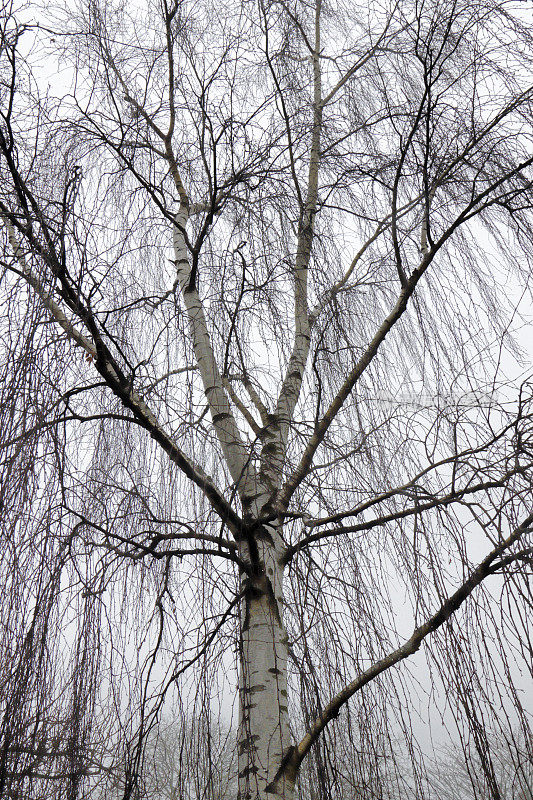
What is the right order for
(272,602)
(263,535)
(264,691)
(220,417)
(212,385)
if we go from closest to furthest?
1. (264,691)
2. (272,602)
3. (263,535)
4. (220,417)
5. (212,385)

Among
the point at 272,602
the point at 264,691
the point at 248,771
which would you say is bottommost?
the point at 248,771

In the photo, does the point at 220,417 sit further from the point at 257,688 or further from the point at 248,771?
the point at 248,771

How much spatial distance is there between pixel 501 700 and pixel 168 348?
142 cm

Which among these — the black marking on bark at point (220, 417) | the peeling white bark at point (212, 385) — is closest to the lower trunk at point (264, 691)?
the peeling white bark at point (212, 385)

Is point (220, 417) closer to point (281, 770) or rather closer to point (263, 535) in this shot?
point (263, 535)

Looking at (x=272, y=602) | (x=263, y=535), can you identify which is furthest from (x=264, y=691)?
(x=263, y=535)

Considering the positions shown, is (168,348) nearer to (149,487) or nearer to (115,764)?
(149,487)

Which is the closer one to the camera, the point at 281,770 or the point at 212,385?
the point at 281,770

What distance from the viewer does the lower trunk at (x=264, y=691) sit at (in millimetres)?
1794

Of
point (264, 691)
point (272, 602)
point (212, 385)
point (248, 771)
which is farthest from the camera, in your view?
point (212, 385)

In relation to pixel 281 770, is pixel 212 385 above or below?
above

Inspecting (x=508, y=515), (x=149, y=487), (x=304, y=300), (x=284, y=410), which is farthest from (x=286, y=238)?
(x=508, y=515)

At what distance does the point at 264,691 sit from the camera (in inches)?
77.0

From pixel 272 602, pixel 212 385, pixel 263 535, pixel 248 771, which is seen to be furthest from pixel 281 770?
pixel 212 385
